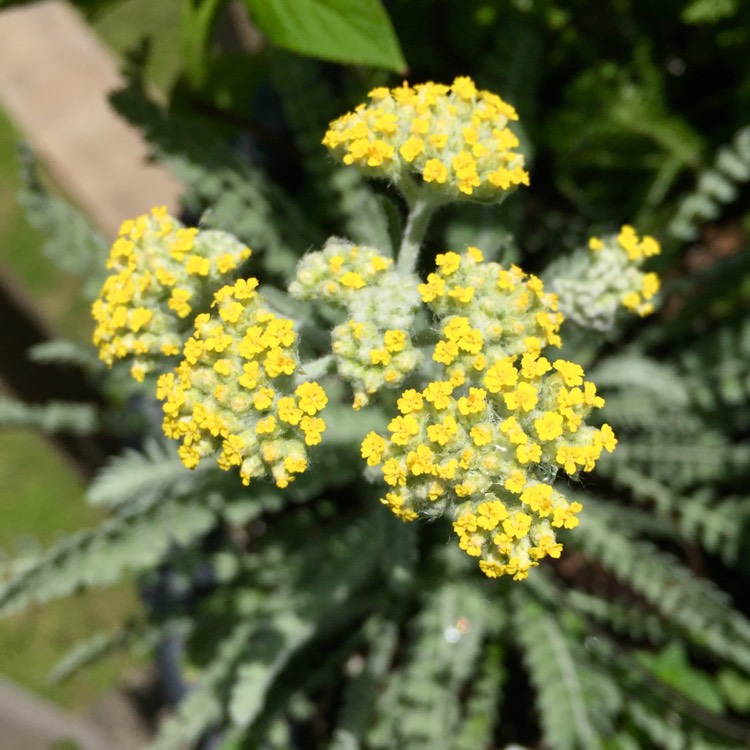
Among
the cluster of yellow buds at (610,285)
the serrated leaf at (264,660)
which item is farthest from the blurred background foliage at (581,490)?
the cluster of yellow buds at (610,285)

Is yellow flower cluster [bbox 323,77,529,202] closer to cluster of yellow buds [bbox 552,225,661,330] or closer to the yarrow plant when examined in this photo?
the yarrow plant

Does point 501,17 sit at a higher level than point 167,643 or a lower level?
higher

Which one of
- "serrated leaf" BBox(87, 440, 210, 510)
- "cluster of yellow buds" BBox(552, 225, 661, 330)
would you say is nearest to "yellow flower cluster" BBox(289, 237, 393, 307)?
"cluster of yellow buds" BBox(552, 225, 661, 330)

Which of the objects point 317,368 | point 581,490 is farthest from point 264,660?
point 581,490

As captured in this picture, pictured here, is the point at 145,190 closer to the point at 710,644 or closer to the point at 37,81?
the point at 37,81

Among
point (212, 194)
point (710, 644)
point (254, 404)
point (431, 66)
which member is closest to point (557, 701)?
point (710, 644)

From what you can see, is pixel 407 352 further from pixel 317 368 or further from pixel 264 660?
pixel 264 660
